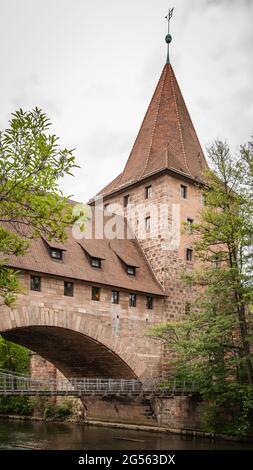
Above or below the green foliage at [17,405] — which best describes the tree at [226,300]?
above

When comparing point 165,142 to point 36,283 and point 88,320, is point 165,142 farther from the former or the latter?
point 36,283

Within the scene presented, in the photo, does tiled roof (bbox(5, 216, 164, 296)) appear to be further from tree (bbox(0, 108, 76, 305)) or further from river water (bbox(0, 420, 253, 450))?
tree (bbox(0, 108, 76, 305))

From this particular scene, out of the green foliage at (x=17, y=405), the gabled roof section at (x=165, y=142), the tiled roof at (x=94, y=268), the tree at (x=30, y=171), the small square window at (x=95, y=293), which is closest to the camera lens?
the tree at (x=30, y=171)

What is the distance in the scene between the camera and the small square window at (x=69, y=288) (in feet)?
Answer: 68.7

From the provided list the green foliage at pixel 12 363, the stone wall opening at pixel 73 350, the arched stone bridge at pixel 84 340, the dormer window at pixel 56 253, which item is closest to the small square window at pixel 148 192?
the arched stone bridge at pixel 84 340

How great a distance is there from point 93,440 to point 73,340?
3.96 m

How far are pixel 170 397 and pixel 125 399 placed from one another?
2.85m

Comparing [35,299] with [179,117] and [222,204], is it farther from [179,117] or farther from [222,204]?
[179,117]

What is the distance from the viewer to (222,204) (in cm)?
1875

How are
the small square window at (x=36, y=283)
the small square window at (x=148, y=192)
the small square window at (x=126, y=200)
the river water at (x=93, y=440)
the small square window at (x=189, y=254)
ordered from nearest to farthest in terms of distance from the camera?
the river water at (x=93, y=440), the small square window at (x=36, y=283), the small square window at (x=189, y=254), the small square window at (x=148, y=192), the small square window at (x=126, y=200)

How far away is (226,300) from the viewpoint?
1859 centimetres

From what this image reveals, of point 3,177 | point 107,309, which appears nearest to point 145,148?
point 107,309

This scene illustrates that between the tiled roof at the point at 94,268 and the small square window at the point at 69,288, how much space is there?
38 cm

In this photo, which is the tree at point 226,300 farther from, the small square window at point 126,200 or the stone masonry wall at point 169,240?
the small square window at point 126,200
